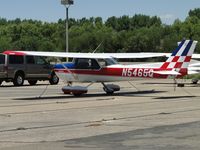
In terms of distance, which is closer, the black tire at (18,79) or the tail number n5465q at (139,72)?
the tail number n5465q at (139,72)

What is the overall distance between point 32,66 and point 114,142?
24.5 m

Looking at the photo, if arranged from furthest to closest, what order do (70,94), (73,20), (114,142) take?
(73,20)
(70,94)
(114,142)

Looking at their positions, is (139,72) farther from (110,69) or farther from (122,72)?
(110,69)

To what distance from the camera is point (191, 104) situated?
20266mm

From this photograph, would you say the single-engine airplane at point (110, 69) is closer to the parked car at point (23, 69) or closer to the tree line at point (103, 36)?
the parked car at point (23, 69)

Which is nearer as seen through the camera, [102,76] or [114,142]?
[114,142]

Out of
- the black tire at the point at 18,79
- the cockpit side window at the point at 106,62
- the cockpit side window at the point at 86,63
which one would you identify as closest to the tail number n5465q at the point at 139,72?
the cockpit side window at the point at 106,62

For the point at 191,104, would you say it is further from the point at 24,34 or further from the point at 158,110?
the point at 24,34

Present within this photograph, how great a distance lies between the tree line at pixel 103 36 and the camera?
116m

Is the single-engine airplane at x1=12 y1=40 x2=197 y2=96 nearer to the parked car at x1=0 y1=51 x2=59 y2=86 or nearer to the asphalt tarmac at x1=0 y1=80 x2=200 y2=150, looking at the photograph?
the asphalt tarmac at x1=0 y1=80 x2=200 y2=150

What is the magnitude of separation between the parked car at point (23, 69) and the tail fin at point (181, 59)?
37.1 feet

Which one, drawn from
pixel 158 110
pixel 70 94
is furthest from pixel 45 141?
pixel 70 94

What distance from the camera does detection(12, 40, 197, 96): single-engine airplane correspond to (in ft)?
80.6

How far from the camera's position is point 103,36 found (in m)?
126
